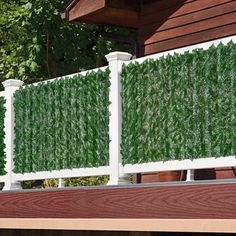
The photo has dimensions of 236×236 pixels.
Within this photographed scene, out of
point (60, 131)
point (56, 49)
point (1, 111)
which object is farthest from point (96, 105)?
point (56, 49)

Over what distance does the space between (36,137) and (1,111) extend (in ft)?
3.42

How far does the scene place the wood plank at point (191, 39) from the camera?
11.7m

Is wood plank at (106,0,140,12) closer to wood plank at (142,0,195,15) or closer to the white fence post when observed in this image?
wood plank at (142,0,195,15)

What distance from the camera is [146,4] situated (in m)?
13.8

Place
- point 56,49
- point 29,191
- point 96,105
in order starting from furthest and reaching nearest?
point 56,49, point 29,191, point 96,105

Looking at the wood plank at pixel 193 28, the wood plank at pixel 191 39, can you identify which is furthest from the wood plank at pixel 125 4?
the wood plank at pixel 191 39

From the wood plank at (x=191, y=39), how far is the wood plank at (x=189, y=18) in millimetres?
235

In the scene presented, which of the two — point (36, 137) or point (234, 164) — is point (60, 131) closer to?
point (36, 137)

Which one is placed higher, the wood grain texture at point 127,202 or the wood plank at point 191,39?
the wood plank at point 191,39

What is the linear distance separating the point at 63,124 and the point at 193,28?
10.1ft

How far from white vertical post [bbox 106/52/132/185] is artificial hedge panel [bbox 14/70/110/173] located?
155 mm

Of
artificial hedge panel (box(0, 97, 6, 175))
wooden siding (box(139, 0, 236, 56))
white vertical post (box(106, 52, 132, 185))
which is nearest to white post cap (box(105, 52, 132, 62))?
white vertical post (box(106, 52, 132, 185))

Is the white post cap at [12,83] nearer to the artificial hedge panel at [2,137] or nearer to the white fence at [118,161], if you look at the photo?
the artificial hedge panel at [2,137]

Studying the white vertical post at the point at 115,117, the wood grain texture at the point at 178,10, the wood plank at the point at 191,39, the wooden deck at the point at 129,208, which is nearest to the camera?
the wooden deck at the point at 129,208
